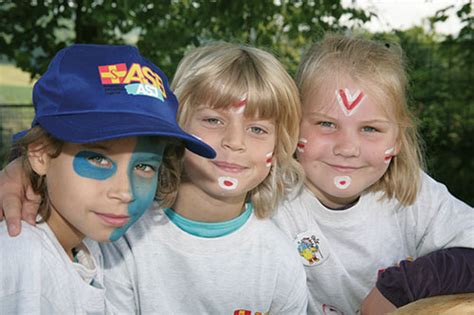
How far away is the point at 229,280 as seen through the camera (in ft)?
8.03

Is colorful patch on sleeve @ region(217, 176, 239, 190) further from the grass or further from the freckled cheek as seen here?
the grass

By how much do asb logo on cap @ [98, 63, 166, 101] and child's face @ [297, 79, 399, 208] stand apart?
0.89 m

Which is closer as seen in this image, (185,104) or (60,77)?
(60,77)

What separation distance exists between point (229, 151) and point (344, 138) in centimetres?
55

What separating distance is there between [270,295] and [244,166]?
0.55 m

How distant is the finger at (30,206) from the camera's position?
1966 mm

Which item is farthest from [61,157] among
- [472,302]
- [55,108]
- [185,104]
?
[472,302]

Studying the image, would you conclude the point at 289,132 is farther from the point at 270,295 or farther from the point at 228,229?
the point at 270,295

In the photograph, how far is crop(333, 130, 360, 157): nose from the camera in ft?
8.36

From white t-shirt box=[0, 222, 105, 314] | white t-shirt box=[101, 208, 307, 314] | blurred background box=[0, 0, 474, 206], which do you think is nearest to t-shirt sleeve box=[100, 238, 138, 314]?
white t-shirt box=[101, 208, 307, 314]

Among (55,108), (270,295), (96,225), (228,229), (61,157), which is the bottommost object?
(270,295)

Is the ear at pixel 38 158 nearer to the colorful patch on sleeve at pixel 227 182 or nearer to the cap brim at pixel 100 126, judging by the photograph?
the cap brim at pixel 100 126

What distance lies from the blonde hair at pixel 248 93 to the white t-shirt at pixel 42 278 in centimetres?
50

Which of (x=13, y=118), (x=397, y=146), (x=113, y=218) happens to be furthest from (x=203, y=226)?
(x=13, y=118)
